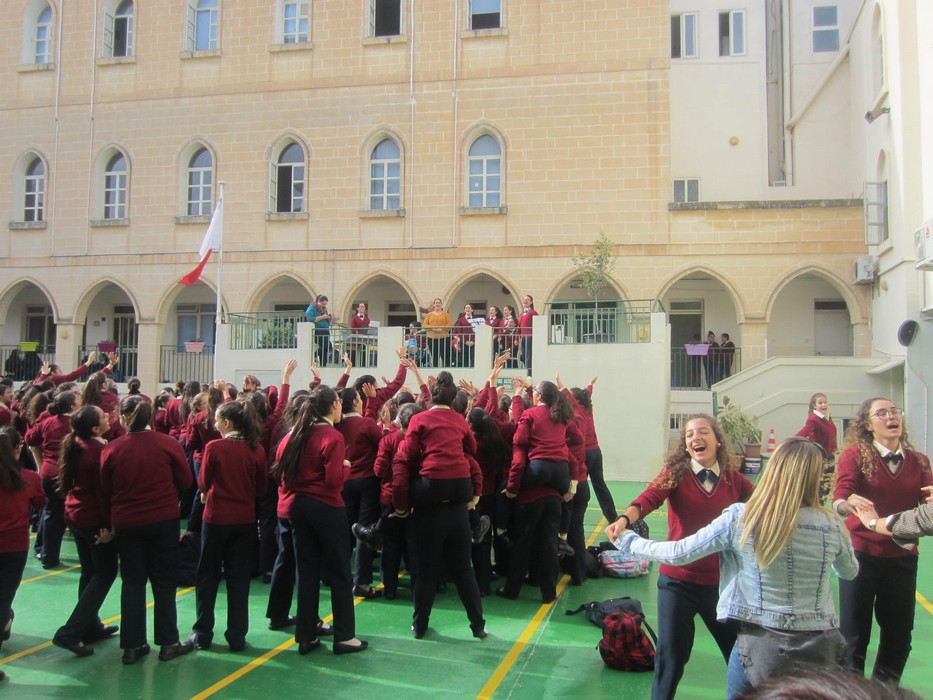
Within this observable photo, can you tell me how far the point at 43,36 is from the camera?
22.8 m

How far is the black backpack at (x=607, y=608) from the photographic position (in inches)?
229

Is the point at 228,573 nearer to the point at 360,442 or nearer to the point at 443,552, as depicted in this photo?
the point at 443,552

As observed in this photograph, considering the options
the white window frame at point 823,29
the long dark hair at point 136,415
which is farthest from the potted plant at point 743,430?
the long dark hair at point 136,415

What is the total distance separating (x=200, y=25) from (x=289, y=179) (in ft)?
16.7

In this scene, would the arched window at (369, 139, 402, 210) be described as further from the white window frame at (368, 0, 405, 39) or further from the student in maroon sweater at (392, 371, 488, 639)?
the student in maroon sweater at (392, 371, 488, 639)

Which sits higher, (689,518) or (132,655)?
(689,518)

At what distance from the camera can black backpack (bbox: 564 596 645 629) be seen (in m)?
5.81

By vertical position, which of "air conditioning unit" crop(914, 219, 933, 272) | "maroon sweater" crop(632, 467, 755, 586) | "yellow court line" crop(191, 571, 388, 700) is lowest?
"yellow court line" crop(191, 571, 388, 700)

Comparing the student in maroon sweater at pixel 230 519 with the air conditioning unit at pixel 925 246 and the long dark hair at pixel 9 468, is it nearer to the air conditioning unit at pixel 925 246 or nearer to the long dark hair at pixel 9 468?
the long dark hair at pixel 9 468

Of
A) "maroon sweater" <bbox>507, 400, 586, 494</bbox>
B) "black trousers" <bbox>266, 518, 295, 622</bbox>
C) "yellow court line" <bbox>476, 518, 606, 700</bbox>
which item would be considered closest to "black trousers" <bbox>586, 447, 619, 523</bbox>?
"yellow court line" <bbox>476, 518, 606, 700</bbox>

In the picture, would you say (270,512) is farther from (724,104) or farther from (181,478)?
(724,104)

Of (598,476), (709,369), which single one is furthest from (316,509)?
(709,369)

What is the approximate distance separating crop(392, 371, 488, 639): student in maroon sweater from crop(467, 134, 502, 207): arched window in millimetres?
14987

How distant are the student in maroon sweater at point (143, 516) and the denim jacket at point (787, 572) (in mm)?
3522
